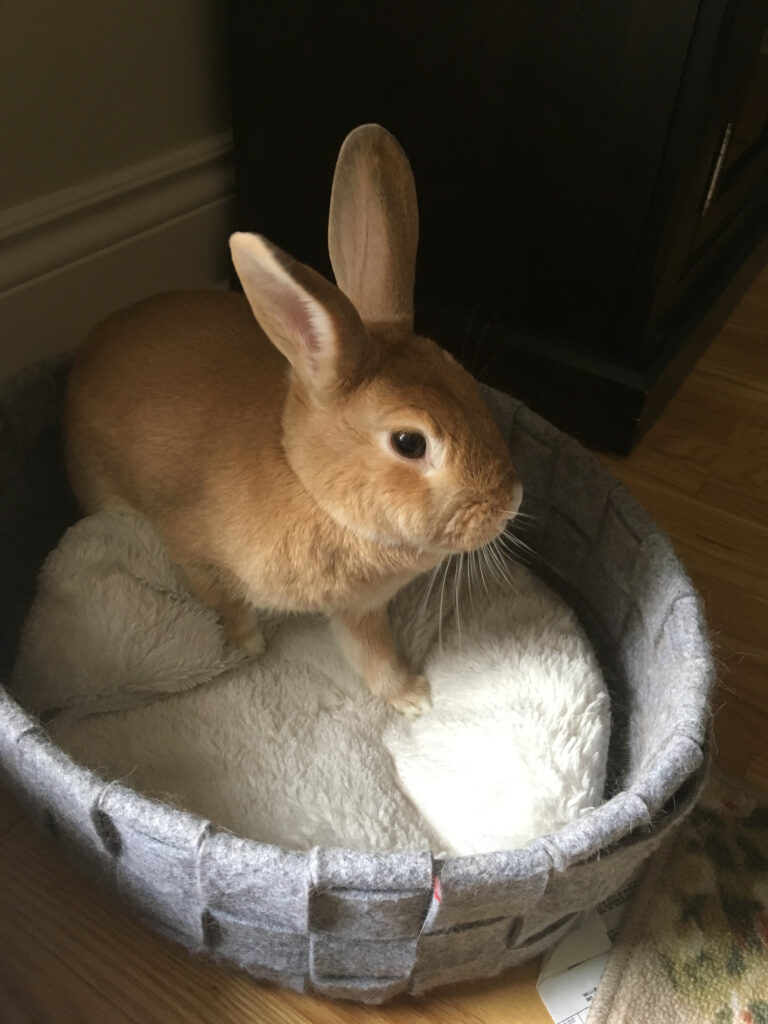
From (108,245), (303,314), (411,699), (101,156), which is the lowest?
(411,699)

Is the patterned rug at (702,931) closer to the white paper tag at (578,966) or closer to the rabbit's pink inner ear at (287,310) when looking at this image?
the white paper tag at (578,966)

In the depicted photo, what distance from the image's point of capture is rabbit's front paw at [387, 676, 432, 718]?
97cm

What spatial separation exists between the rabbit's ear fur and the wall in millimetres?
555

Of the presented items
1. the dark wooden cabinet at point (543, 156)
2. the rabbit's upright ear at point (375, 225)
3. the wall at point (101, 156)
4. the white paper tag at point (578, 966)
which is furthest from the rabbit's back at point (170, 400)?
the white paper tag at point (578, 966)

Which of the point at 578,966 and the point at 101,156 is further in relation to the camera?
the point at 101,156

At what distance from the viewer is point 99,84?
114 cm

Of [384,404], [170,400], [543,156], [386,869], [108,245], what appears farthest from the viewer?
[108,245]

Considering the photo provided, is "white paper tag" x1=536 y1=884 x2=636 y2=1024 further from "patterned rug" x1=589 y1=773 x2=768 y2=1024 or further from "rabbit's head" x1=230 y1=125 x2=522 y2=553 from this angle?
"rabbit's head" x1=230 y1=125 x2=522 y2=553

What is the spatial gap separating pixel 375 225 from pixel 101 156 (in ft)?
1.90

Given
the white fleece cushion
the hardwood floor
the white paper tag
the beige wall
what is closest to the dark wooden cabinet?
the beige wall

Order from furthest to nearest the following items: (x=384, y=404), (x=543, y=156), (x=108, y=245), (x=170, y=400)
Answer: (x=108, y=245), (x=543, y=156), (x=170, y=400), (x=384, y=404)

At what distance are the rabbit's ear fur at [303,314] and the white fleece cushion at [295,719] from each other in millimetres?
314

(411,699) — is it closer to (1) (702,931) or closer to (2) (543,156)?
(1) (702,931)

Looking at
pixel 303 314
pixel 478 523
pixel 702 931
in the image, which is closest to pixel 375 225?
pixel 303 314
